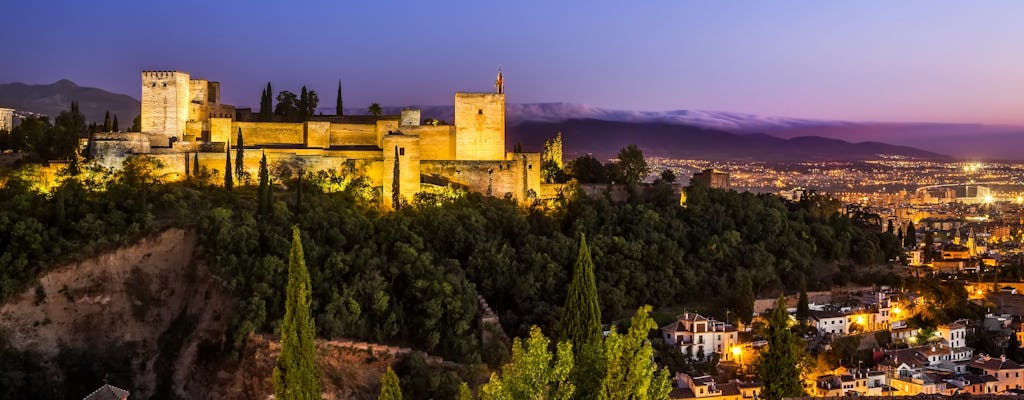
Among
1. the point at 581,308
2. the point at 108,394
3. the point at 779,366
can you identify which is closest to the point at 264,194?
the point at 108,394

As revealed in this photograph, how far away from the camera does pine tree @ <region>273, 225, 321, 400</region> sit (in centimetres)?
1980

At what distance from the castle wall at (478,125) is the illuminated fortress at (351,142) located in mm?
34

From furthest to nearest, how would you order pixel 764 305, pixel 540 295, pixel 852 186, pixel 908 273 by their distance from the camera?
1. pixel 852 186
2. pixel 908 273
3. pixel 764 305
4. pixel 540 295

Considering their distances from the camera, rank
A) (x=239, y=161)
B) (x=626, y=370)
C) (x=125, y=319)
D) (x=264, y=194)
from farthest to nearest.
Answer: (x=239, y=161) < (x=264, y=194) < (x=125, y=319) < (x=626, y=370)

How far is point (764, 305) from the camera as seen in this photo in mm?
34031

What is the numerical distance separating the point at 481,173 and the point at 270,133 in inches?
286

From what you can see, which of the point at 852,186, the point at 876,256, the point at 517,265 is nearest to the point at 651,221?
the point at 517,265

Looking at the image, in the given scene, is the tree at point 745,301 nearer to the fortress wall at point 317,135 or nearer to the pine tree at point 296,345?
the fortress wall at point 317,135

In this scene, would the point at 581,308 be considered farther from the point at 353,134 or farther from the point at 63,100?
the point at 63,100

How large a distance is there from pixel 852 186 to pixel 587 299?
63.6 m

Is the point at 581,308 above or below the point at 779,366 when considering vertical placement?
above

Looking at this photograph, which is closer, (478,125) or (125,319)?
(125,319)

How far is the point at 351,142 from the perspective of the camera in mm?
35000

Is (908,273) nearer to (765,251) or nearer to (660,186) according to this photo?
(765,251)
